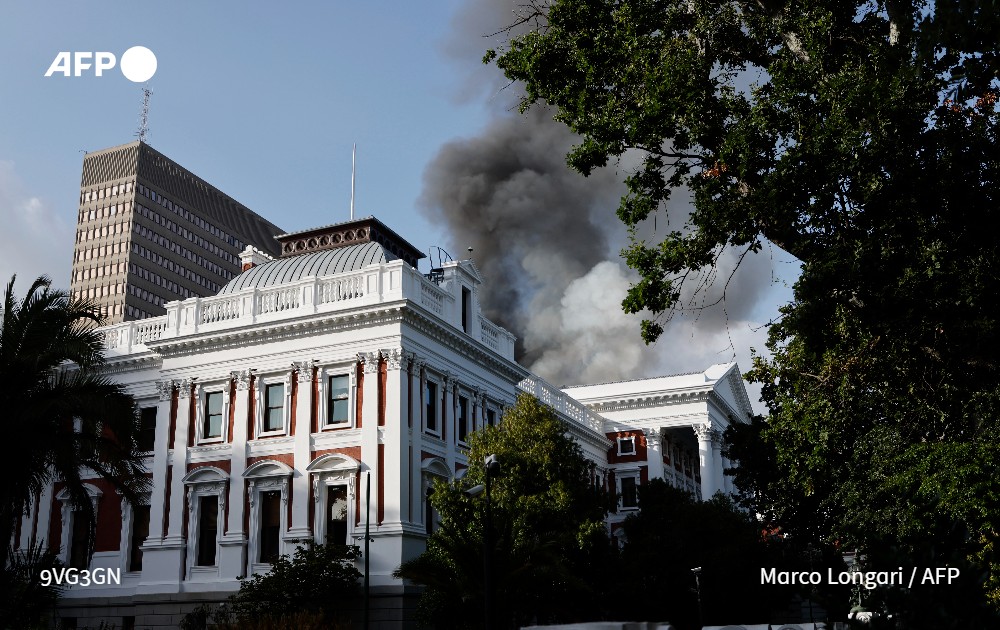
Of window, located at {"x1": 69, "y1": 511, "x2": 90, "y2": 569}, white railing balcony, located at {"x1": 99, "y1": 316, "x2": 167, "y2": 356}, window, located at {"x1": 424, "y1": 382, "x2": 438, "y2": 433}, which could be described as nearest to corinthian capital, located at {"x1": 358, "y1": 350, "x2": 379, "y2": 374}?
window, located at {"x1": 424, "y1": 382, "x2": 438, "y2": 433}

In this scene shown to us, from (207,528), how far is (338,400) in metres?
7.06

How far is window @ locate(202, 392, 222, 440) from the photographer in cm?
3828

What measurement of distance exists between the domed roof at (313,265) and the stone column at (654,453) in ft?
87.0

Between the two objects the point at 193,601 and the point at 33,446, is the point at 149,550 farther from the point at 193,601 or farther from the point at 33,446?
the point at 33,446

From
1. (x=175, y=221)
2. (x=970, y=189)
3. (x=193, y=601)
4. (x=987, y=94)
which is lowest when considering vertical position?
(x=193, y=601)

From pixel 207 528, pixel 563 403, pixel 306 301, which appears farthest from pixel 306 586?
pixel 563 403

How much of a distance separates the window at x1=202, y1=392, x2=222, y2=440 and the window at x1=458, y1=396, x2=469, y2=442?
30.5 feet

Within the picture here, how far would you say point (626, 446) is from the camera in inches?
2457

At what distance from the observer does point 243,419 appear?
3741 cm

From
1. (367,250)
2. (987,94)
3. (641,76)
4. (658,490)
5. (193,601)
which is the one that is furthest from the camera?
(658,490)

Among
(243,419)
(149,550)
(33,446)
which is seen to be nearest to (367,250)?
(243,419)

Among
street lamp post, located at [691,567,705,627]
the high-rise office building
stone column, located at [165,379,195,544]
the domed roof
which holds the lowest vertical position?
street lamp post, located at [691,567,705,627]

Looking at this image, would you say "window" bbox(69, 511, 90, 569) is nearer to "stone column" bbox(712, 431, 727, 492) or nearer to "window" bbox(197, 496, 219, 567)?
"window" bbox(197, 496, 219, 567)

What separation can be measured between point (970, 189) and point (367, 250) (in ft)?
87.1
